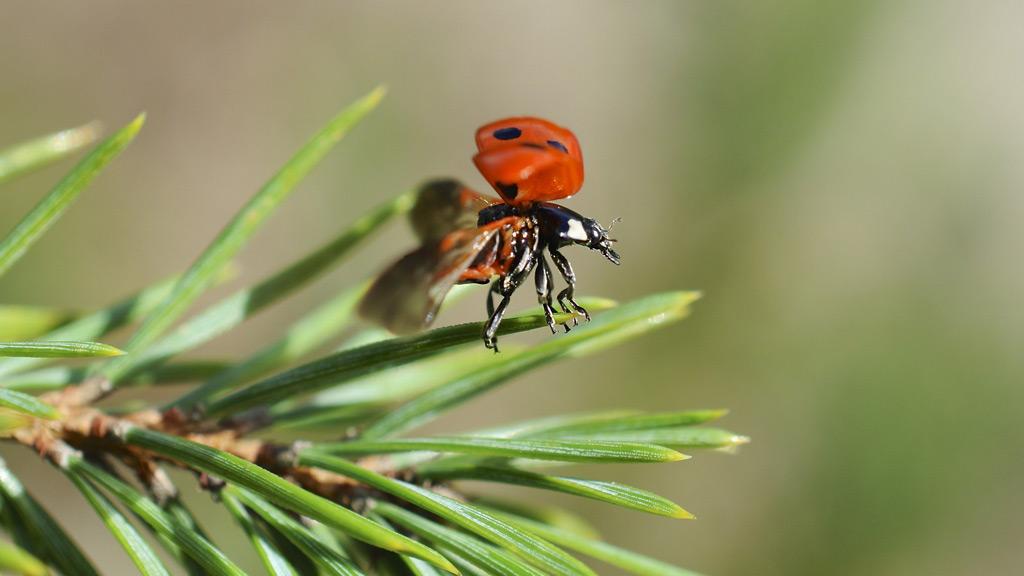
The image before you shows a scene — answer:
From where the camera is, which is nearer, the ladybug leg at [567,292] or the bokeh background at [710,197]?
the ladybug leg at [567,292]

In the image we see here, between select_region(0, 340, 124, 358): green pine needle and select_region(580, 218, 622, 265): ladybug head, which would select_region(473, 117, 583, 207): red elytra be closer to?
select_region(580, 218, 622, 265): ladybug head

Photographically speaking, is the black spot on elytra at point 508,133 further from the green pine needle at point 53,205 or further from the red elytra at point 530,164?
the green pine needle at point 53,205

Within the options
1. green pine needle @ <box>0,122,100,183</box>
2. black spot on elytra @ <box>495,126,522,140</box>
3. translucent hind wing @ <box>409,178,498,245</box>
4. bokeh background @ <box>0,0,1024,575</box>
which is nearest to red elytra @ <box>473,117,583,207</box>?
black spot on elytra @ <box>495,126,522,140</box>

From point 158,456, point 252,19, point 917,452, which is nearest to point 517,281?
point 158,456

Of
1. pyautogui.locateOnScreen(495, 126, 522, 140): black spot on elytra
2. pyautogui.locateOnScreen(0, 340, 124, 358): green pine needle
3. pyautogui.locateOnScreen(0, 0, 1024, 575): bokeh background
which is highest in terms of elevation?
pyautogui.locateOnScreen(0, 0, 1024, 575): bokeh background

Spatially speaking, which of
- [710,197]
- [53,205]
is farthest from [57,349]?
[710,197]

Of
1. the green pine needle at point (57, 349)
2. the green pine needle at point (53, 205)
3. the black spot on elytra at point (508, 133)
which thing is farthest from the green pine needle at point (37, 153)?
the black spot on elytra at point (508, 133)

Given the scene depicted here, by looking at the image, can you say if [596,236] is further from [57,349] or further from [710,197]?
[710,197]
